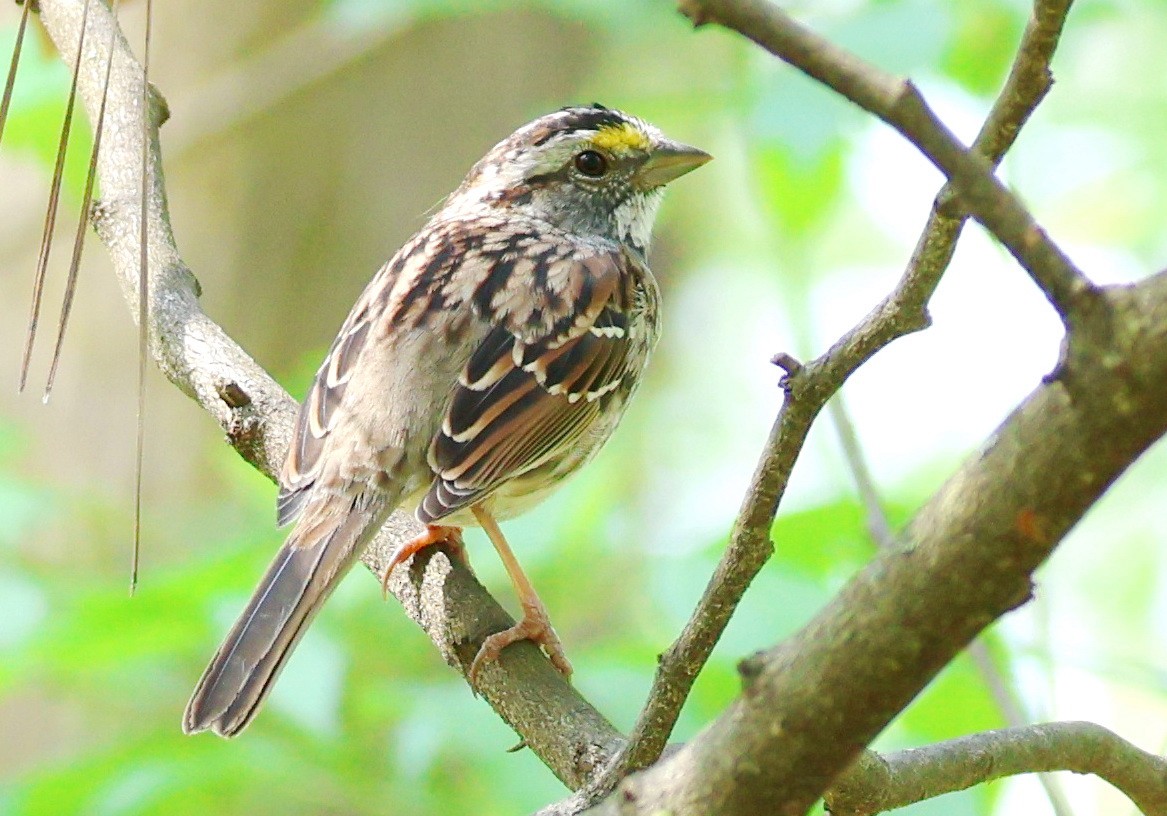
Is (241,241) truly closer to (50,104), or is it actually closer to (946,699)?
(50,104)

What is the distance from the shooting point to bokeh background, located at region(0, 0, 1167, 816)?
3543mm

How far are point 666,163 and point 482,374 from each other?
3.93ft

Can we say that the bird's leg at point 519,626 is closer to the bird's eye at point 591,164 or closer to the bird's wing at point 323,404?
the bird's wing at point 323,404

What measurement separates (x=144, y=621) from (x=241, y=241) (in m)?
3.53

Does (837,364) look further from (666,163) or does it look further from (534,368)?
(666,163)

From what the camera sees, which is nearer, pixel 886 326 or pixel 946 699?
pixel 886 326

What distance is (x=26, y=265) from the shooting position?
7113 mm

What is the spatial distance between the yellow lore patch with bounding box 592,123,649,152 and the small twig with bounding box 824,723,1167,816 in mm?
2685

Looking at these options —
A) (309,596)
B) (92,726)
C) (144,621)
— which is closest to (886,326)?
(309,596)

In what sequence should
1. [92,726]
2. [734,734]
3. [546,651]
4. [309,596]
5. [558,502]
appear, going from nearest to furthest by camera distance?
[734,734], [309,596], [546,651], [558,502], [92,726]

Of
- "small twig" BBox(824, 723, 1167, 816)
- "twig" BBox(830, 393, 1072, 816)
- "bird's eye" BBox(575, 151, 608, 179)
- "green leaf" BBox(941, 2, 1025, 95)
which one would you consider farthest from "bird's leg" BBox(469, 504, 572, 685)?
"green leaf" BBox(941, 2, 1025, 95)

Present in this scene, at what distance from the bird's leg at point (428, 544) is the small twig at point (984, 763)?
145cm

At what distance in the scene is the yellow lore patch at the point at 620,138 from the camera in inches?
180

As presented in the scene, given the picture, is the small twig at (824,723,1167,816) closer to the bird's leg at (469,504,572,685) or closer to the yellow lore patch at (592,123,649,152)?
the bird's leg at (469,504,572,685)
